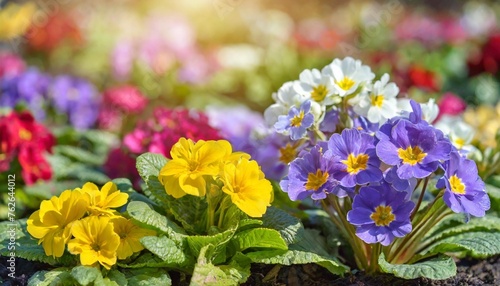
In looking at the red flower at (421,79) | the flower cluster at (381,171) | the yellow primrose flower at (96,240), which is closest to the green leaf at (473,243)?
the flower cluster at (381,171)

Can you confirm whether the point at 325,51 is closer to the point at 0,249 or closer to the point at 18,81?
the point at 18,81

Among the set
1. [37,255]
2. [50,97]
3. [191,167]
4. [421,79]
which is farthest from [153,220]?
[421,79]

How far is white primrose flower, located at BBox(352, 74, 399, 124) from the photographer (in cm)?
231

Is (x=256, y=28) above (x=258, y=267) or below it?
below

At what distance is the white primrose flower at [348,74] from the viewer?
2.34 metres

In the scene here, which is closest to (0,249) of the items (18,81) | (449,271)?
(449,271)

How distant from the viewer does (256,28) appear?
7004 millimetres

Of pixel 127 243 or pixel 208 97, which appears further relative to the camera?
pixel 208 97

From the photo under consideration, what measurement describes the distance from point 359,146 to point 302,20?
7.59 m

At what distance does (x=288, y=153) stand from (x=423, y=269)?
0.68 meters

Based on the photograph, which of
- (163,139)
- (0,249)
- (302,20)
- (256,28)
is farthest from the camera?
(302,20)

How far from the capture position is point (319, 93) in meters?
2.38

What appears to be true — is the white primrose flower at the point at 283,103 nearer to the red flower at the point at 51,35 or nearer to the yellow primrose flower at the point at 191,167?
the yellow primrose flower at the point at 191,167

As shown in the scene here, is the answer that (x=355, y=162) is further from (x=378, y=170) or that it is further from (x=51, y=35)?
(x=51, y=35)
